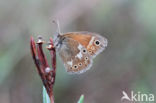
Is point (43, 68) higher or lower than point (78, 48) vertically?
higher

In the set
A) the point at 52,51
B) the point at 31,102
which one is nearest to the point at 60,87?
the point at 31,102

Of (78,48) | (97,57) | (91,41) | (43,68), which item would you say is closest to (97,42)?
(91,41)

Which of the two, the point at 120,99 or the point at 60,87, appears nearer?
the point at 60,87

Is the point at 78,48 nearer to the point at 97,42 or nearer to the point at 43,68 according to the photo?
the point at 97,42

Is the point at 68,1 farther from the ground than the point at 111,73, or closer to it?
farther from the ground

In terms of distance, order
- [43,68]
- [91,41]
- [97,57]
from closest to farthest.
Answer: [43,68] < [91,41] < [97,57]

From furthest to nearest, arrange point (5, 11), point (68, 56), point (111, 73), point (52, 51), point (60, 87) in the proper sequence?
point (5, 11), point (111, 73), point (60, 87), point (68, 56), point (52, 51)

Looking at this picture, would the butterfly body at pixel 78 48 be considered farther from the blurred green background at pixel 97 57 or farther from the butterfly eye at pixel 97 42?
the blurred green background at pixel 97 57

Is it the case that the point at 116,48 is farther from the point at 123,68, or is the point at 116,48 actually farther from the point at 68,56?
the point at 68,56

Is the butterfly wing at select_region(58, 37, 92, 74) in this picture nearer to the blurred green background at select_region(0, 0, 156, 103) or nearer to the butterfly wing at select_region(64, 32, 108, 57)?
the butterfly wing at select_region(64, 32, 108, 57)
